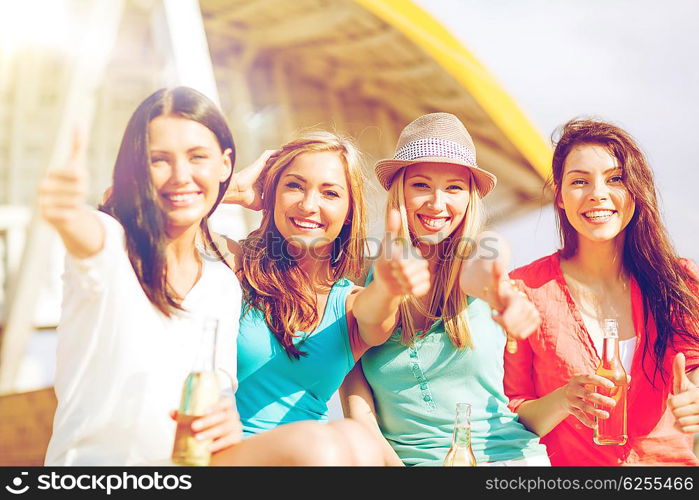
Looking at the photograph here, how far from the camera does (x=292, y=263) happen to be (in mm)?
1617

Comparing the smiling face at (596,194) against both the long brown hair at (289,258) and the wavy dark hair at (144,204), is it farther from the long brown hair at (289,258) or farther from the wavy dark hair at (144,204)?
the wavy dark hair at (144,204)

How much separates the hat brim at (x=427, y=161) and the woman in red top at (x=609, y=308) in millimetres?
258

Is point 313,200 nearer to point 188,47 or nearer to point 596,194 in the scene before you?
point 596,194

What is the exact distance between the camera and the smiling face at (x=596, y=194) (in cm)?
176

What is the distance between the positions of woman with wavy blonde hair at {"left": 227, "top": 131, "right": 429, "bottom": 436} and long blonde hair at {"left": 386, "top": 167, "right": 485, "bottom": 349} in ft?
0.38

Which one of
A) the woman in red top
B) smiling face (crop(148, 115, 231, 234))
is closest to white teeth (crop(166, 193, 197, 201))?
smiling face (crop(148, 115, 231, 234))

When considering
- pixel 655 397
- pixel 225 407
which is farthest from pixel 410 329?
pixel 655 397

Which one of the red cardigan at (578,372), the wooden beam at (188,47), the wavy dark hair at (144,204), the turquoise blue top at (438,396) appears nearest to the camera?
the wavy dark hair at (144,204)

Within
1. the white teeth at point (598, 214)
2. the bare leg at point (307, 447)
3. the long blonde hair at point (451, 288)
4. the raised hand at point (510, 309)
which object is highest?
the white teeth at point (598, 214)

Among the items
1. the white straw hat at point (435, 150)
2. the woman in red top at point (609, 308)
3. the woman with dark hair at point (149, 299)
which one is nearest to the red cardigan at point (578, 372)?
the woman in red top at point (609, 308)

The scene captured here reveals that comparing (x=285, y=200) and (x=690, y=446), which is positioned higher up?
(x=285, y=200)

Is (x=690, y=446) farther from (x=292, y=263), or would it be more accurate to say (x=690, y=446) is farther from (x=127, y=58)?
(x=127, y=58)
